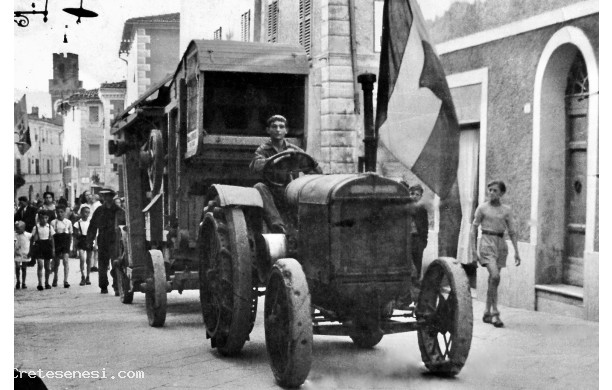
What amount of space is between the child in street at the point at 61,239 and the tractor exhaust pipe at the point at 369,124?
1976 mm

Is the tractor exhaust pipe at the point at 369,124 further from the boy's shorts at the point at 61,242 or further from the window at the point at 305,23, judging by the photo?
the window at the point at 305,23

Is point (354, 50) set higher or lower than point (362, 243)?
higher

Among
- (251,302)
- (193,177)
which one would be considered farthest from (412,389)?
(193,177)

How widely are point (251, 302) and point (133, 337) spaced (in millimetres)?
1151

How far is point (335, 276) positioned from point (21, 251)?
70.7 inches

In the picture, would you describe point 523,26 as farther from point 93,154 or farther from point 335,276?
point 93,154

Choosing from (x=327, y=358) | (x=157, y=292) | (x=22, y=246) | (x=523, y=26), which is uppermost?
(x=523, y=26)

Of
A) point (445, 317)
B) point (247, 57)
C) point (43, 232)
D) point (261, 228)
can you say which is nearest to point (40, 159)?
point (43, 232)

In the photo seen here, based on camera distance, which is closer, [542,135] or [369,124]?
[369,124]

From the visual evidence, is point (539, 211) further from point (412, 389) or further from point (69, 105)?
point (69, 105)

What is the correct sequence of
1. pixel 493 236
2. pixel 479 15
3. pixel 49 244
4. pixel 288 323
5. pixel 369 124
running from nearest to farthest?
pixel 288 323 < pixel 369 124 < pixel 493 236 < pixel 479 15 < pixel 49 244

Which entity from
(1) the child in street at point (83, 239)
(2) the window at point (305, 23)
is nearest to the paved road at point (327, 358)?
(1) the child in street at point (83, 239)

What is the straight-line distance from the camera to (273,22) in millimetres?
8859

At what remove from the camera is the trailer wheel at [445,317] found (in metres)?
5.10
